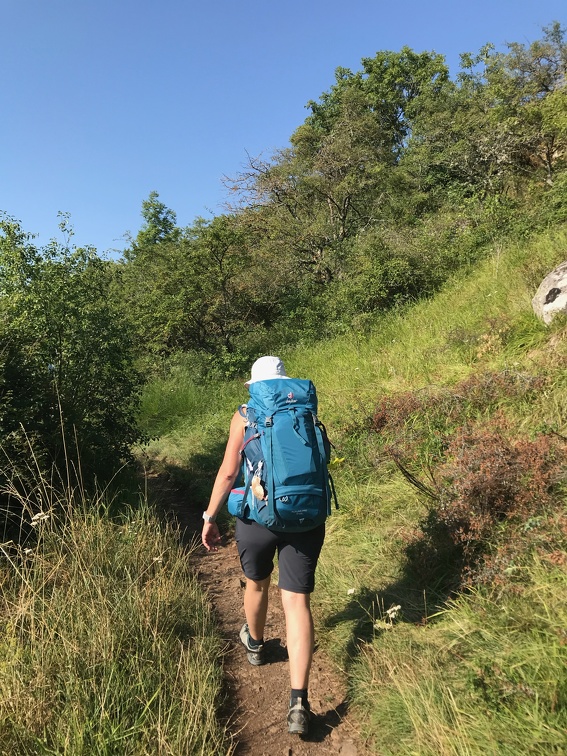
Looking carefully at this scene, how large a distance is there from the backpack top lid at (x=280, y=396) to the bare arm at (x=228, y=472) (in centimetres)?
17

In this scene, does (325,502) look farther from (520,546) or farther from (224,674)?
(224,674)

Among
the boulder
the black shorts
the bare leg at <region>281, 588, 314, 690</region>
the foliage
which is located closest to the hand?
the black shorts

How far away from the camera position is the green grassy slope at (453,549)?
1.94 meters

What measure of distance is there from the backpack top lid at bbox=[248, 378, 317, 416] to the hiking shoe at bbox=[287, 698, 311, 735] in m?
1.43

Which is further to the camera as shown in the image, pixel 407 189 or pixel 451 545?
pixel 407 189

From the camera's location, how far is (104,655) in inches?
94.7

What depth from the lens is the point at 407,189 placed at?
16.7m

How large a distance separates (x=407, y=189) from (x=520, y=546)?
1627cm

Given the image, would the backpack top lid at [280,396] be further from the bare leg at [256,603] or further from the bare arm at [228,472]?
the bare leg at [256,603]

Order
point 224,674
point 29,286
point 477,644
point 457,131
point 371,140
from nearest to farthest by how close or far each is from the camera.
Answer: point 477,644
point 224,674
point 29,286
point 457,131
point 371,140

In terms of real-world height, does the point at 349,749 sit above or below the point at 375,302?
below

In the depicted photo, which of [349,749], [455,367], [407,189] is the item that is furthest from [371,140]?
[349,749]

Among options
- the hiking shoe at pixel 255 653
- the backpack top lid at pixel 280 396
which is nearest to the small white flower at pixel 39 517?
the hiking shoe at pixel 255 653

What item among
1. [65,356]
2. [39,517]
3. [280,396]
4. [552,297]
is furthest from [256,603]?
[552,297]
